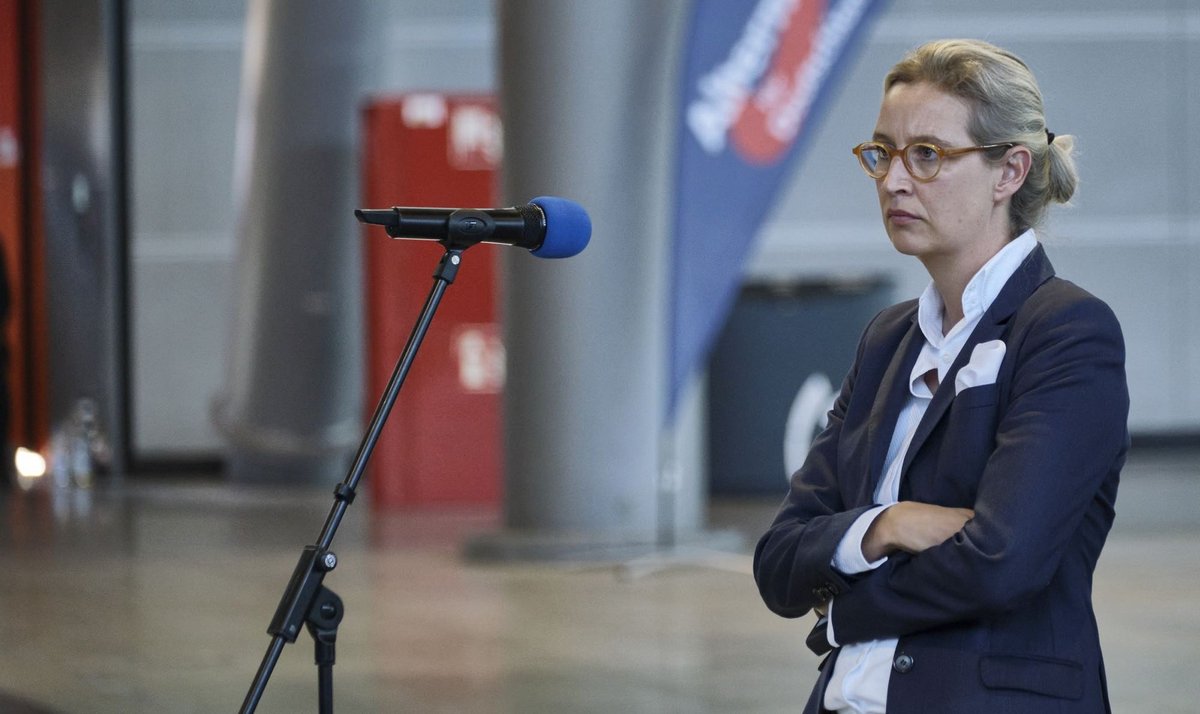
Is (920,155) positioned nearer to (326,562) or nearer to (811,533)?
(811,533)

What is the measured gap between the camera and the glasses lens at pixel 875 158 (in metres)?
1.88

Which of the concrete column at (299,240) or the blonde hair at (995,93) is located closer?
the blonde hair at (995,93)

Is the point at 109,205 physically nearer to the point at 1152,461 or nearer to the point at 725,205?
the point at 725,205

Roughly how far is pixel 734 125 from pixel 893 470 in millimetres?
3882

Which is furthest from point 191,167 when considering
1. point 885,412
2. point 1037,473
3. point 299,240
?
point 1037,473

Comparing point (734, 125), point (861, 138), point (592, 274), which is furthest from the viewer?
point (861, 138)

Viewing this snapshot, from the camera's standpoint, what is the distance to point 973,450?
5.96 feet

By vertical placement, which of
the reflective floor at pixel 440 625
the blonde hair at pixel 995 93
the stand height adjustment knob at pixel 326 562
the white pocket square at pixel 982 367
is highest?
the blonde hair at pixel 995 93

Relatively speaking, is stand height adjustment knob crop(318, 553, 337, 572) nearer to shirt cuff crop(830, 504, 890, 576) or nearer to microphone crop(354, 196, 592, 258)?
microphone crop(354, 196, 592, 258)

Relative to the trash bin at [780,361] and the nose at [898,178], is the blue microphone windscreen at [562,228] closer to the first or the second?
the nose at [898,178]

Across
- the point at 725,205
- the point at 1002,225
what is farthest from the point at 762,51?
the point at 1002,225

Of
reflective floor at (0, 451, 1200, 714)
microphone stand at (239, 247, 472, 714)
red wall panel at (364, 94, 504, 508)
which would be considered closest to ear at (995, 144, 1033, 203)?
microphone stand at (239, 247, 472, 714)

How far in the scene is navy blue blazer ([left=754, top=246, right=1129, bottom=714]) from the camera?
174 cm

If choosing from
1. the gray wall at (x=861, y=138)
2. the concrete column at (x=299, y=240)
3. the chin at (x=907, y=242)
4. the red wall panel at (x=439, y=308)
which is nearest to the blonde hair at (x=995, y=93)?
the chin at (x=907, y=242)
